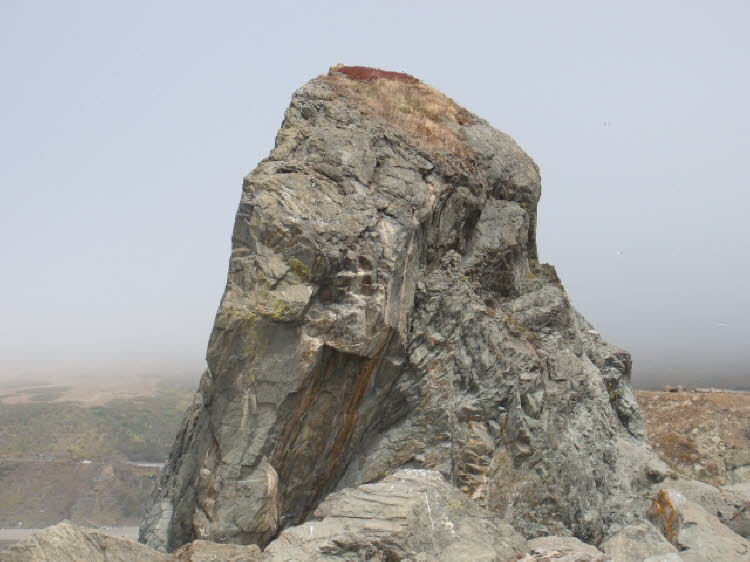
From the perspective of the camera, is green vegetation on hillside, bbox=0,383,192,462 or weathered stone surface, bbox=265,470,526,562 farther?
green vegetation on hillside, bbox=0,383,192,462

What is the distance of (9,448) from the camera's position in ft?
355

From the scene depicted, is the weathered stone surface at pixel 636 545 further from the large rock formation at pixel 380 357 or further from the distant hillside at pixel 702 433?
the distant hillside at pixel 702 433

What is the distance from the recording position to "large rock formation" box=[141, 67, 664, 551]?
53.0 ft

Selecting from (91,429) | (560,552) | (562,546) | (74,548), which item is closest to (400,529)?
(560,552)

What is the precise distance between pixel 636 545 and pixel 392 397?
7949mm

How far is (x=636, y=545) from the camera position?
17.7 meters

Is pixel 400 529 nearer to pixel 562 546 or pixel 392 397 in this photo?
pixel 562 546

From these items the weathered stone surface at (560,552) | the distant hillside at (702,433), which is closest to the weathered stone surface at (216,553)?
the weathered stone surface at (560,552)

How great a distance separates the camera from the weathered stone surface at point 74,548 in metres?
11.9

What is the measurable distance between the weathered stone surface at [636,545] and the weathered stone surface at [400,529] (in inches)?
148

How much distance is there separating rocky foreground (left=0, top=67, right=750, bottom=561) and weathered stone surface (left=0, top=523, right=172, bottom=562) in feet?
0.14

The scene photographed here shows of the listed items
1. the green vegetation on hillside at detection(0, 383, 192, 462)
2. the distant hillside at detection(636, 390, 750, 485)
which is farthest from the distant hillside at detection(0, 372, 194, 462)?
the distant hillside at detection(636, 390, 750, 485)

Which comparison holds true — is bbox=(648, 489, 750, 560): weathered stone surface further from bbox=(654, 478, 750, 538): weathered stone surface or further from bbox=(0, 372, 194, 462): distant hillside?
bbox=(0, 372, 194, 462): distant hillside

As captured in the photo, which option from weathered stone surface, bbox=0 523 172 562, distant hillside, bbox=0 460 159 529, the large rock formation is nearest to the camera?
weathered stone surface, bbox=0 523 172 562
